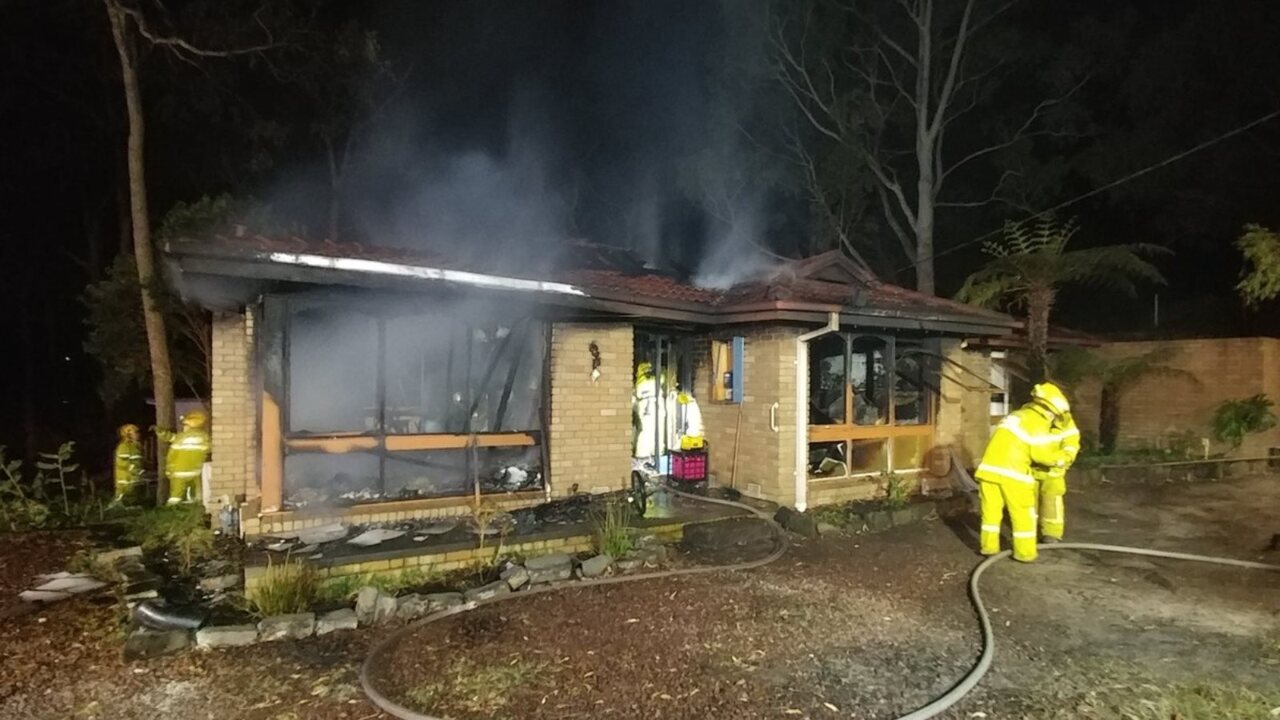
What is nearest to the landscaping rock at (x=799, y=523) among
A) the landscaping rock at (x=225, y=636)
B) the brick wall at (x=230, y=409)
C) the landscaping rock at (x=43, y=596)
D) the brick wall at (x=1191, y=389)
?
the landscaping rock at (x=225, y=636)

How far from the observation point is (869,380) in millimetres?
12297

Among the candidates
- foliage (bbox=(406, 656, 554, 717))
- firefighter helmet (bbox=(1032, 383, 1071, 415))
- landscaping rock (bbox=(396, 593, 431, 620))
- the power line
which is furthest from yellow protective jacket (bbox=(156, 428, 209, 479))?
the power line

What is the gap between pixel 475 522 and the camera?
7.93 m

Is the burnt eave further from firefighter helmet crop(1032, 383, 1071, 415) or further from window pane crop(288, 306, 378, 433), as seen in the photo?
window pane crop(288, 306, 378, 433)

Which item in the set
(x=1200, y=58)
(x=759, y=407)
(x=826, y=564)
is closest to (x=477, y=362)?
(x=759, y=407)

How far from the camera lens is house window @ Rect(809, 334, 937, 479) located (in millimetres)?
10344

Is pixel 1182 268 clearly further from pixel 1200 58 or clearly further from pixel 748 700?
pixel 748 700

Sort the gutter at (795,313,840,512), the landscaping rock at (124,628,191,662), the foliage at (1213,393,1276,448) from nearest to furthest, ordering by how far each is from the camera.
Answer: the landscaping rock at (124,628,191,662), the gutter at (795,313,840,512), the foliage at (1213,393,1276,448)

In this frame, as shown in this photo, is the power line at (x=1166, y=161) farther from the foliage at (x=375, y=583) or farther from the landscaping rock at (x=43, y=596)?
the landscaping rock at (x=43, y=596)

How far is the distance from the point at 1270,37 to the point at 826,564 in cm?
1537

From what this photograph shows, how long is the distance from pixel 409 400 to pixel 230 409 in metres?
3.41

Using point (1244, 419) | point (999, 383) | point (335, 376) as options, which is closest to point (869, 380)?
point (999, 383)

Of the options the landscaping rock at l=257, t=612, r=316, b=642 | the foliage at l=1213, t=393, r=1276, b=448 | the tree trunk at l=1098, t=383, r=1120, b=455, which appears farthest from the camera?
A: the tree trunk at l=1098, t=383, r=1120, b=455

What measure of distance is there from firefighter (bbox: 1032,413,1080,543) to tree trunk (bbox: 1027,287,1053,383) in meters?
5.31
